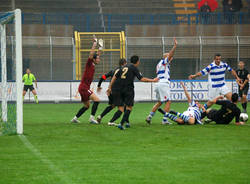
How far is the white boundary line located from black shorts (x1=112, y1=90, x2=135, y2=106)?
2.91 metres

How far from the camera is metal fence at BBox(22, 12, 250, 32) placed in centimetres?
3275

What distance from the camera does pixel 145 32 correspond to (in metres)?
31.5

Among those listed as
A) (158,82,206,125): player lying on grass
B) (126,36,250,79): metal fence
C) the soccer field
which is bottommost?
the soccer field

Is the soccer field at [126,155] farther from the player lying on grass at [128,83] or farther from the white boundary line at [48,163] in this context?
the player lying on grass at [128,83]

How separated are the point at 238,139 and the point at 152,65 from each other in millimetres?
17547

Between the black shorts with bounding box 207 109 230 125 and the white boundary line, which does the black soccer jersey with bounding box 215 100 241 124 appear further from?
the white boundary line

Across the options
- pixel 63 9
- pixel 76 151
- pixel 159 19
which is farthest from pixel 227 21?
pixel 76 151

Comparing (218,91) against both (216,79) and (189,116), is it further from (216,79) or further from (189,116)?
(189,116)

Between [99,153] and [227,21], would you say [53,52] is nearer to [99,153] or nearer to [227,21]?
[227,21]

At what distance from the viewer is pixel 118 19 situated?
34.7 metres

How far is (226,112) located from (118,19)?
22208mm

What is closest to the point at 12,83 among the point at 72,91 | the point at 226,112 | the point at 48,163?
the point at 226,112

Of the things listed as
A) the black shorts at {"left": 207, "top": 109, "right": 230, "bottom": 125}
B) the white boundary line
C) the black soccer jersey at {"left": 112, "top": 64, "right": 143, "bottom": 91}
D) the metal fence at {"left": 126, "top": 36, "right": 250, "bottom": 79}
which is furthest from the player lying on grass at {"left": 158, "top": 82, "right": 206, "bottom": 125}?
the metal fence at {"left": 126, "top": 36, "right": 250, "bottom": 79}

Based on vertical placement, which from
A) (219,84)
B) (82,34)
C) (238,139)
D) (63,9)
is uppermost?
(63,9)
